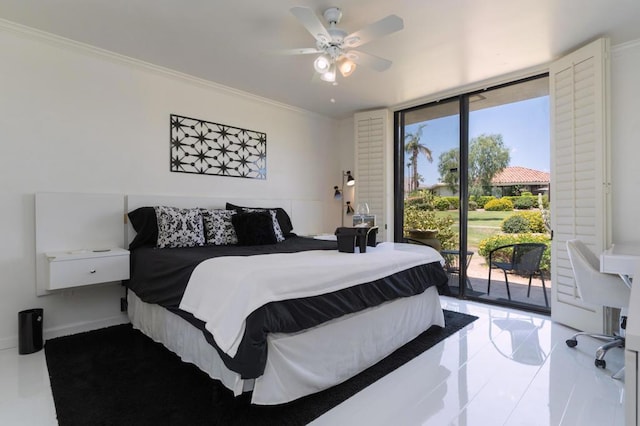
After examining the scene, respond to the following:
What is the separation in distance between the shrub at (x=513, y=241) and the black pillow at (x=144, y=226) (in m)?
3.63

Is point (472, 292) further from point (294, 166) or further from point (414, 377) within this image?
Result: point (294, 166)

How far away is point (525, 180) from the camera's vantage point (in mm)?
3465

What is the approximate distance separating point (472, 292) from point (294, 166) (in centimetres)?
290

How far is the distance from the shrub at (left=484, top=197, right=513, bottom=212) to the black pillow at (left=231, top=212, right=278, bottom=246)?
2.52 meters

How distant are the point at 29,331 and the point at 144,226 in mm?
1113

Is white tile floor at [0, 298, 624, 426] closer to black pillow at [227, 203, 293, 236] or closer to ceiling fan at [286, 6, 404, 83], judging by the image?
black pillow at [227, 203, 293, 236]

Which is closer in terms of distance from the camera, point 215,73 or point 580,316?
point 580,316

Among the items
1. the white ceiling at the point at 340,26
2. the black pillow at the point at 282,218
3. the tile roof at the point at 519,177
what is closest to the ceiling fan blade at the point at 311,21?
the white ceiling at the point at 340,26

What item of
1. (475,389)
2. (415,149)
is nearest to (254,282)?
(475,389)

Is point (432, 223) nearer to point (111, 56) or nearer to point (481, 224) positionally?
point (481, 224)

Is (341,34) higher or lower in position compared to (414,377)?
higher

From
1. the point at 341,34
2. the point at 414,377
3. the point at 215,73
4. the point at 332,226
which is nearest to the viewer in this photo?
the point at 414,377

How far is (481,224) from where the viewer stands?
12.4 feet

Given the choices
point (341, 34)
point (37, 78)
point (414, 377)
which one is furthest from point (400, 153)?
point (37, 78)
